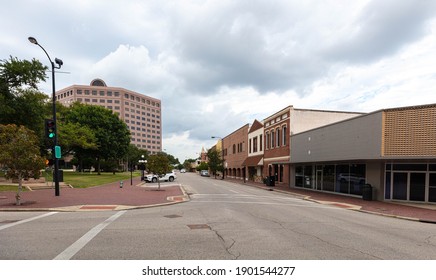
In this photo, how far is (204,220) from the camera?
33.7ft

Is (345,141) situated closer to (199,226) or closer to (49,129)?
(199,226)

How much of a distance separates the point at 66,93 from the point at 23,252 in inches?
5884

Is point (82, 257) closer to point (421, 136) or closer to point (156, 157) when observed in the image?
point (421, 136)

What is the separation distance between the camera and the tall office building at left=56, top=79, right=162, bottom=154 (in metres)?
134

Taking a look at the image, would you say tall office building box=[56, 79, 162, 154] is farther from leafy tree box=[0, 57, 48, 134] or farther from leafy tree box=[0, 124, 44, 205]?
leafy tree box=[0, 124, 44, 205]

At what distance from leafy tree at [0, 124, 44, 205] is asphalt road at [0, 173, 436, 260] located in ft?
10.9

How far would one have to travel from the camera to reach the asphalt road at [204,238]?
612 centimetres

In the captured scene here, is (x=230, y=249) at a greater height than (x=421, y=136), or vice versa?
(x=421, y=136)

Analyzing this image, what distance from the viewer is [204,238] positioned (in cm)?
745

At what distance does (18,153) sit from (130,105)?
13900 centimetres

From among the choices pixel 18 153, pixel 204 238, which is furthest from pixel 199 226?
pixel 18 153

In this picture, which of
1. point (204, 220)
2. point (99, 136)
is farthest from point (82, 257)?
point (99, 136)

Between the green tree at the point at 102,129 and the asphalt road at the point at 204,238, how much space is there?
39701 millimetres

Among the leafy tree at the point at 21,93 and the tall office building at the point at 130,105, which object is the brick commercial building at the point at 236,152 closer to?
the leafy tree at the point at 21,93
